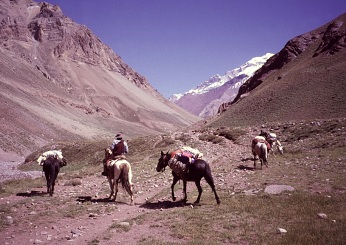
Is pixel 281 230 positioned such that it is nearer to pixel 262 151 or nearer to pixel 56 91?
pixel 262 151

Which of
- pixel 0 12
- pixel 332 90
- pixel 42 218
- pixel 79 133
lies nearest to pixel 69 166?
pixel 42 218

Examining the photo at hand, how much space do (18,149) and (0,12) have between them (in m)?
153

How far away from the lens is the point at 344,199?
34.2 ft

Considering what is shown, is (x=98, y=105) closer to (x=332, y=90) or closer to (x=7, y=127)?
(x=7, y=127)

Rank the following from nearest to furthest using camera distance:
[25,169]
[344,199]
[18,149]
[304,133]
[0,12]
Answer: [344,199], [304,133], [25,169], [18,149], [0,12]

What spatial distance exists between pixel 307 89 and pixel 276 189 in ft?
199

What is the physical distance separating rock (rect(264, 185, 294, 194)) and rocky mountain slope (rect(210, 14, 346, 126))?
150ft

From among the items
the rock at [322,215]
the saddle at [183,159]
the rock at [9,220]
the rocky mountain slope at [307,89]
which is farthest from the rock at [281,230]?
the rocky mountain slope at [307,89]

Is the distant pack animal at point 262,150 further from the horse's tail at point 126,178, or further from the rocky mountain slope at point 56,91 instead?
the rocky mountain slope at point 56,91

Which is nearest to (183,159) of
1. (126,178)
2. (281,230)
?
(126,178)

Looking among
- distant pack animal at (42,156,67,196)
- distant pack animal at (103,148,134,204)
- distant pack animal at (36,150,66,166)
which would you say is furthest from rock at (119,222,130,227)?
distant pack animal at (36,150,66,166)

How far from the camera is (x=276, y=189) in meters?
12.6

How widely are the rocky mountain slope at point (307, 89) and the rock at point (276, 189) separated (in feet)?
150

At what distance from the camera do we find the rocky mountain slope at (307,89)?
58.7 meters
